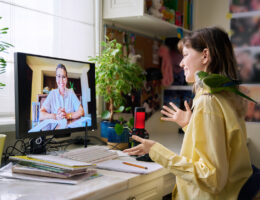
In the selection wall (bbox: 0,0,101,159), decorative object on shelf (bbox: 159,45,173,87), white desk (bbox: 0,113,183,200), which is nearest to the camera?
white desk (bbox: 0,113,183,200)

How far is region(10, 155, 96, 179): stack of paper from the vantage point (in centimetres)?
114

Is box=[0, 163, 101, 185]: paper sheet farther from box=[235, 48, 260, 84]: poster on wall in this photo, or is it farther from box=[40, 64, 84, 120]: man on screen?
box=[235, 48, 260, 84]: poster on wall

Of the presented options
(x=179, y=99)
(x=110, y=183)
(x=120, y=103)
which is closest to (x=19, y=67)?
(x=110, y=183)

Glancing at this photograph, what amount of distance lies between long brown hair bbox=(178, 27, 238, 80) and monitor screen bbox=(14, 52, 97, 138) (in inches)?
25.6

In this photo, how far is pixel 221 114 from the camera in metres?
1.13

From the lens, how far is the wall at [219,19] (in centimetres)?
260

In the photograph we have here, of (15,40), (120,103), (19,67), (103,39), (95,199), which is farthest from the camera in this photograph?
(103,39)

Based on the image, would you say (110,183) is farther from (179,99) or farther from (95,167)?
(179,99)

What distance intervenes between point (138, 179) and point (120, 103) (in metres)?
0.79

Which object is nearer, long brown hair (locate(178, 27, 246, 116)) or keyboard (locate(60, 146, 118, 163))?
long brown hair (locate(178, 27, 246, 116))

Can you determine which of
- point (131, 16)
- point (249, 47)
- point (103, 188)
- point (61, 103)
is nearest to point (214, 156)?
point (103, 188)

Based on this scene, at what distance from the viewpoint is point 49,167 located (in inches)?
45.8

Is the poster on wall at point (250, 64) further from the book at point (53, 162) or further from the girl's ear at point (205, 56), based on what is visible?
the book at point (53, 162)

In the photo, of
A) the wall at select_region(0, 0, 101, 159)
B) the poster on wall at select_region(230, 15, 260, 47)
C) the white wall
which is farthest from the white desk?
the poster on wall at select_region(230, 15, 260, 47)
